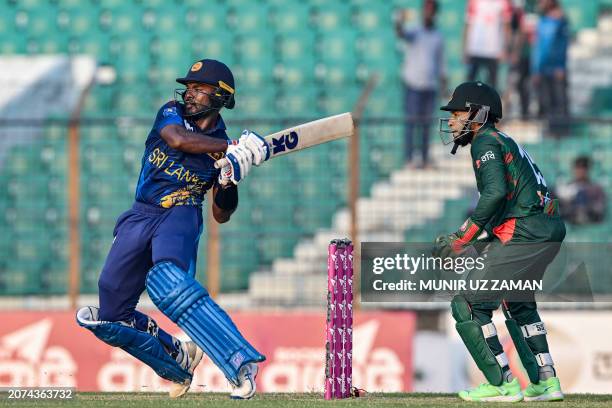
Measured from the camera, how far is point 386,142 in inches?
476

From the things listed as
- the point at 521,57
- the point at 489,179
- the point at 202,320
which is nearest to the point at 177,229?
the point at 202,320

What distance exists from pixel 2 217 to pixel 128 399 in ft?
18.3

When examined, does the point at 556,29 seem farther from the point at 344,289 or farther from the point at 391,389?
the point at 344,289

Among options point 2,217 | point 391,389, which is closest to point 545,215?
point 391,389

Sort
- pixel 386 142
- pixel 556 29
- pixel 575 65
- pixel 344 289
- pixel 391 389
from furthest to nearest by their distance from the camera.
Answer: pixel 575 65 → pixel 556 29 → pixel 386 142 → pixel 391 389 → pixel 344 289

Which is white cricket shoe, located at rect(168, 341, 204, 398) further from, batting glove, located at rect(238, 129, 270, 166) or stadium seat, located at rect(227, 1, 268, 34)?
stadium seat, located at rect(227, 1, 268, 34)

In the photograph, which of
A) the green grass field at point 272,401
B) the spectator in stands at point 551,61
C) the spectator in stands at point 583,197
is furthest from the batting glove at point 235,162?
the spectator in stands at point 551,61

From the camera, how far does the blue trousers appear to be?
7.05m

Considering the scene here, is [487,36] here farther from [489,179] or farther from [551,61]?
[489,179]

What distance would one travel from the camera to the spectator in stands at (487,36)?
14305 millimetres

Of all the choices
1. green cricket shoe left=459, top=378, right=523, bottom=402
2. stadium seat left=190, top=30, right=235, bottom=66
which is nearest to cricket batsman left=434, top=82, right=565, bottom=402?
green cricket shoe left=459, top=378, right=523, bottom=402

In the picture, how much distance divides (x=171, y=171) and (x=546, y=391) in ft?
7.76

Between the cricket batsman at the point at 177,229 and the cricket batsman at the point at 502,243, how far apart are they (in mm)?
Answer: 1171

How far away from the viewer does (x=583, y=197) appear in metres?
12.1
